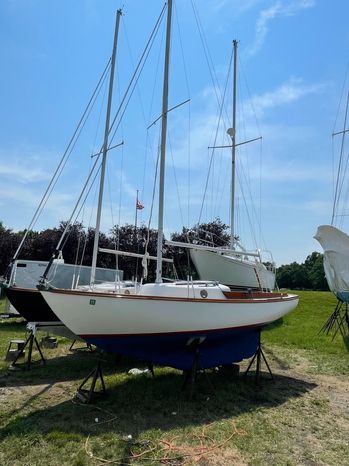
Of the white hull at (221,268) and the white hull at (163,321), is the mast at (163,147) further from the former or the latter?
the white hull at (221,268)

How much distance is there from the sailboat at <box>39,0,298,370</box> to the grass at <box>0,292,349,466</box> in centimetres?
67

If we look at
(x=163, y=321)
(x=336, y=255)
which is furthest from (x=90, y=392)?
(x=336, y=255)

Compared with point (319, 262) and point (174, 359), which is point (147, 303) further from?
point (319, 262)

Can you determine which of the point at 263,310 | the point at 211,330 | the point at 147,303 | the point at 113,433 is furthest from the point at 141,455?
the point at 263,310

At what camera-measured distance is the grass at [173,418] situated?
4.70 metres

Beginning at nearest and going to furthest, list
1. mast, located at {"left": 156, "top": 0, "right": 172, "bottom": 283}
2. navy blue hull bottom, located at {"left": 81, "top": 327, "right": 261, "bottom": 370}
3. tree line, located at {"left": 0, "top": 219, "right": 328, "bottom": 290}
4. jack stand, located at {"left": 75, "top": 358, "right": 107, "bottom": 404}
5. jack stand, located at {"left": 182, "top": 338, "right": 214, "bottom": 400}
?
jack stand, located at {"left": 75, "top": 358, "right": 107, "bottom": 404}, navy blue hull bottom, located at {"left": 81, "top": 327, "right": 261, "bottom": 370}, jack stand, located at {"left": 182, "top": 338, "right": 214, "bottom": 400}, mast, located at {"left": 156, "top": 0, "right": 172, "bottom": 283}, tree line, located at {"left": 0, "top": 219, "right": 328, "bottom": 290}

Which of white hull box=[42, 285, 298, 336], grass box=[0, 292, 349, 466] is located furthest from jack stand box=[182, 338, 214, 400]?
white hull box=[42, 285, 298, 336]

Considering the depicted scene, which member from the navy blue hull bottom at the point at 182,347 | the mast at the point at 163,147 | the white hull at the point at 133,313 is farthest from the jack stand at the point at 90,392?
the mast at the point at 163,147

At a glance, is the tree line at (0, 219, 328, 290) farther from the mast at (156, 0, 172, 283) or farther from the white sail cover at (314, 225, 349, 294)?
the mast at (156, 0, 172, 283)

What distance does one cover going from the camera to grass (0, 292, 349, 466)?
470 cm

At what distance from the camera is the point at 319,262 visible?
241ft

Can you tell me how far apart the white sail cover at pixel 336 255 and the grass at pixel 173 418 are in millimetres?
3870

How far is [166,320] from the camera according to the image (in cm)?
664

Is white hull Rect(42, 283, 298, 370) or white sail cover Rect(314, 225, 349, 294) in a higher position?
white sail cover Rect(314, 225, 349, 294)
